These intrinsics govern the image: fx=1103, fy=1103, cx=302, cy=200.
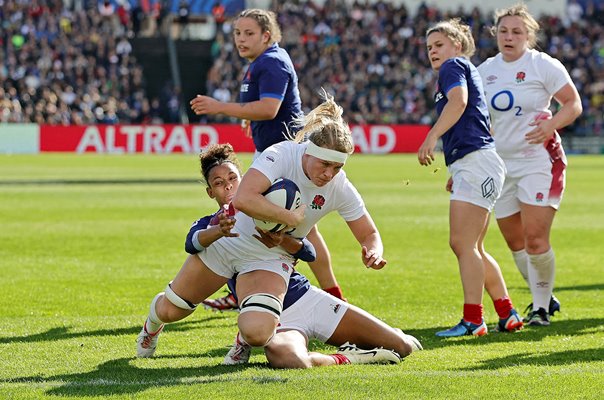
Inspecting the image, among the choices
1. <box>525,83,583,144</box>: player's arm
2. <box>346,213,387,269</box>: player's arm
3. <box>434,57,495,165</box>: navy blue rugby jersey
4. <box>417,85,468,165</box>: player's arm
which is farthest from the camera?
<box>525,83,583,144</box>: player's arm

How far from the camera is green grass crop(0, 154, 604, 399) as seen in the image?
5.70 metres

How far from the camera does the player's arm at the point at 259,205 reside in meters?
6.08

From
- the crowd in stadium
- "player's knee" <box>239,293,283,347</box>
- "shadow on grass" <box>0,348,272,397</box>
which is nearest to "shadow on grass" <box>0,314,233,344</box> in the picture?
"shadow on grass" <box>0,348,272,397</box>

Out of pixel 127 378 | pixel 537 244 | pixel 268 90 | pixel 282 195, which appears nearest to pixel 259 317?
pixel 282 195

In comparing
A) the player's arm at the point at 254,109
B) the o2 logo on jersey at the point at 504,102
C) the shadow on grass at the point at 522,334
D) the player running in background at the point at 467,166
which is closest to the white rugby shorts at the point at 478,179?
the player running in background at the point at 467,166

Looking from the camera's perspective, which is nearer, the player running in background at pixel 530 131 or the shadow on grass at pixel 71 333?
Result: the shadow on grass at pixel 71 333

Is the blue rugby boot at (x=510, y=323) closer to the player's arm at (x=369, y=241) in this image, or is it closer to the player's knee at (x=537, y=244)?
the player's knee at (x=537, y=244)

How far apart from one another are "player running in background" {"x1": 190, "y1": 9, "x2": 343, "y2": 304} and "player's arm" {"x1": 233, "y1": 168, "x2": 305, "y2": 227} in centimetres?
190

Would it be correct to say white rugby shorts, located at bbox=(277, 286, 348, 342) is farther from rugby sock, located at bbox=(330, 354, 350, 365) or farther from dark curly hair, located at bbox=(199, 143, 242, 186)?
dark curly hair, located at bbox=(199, 143, 242, 186)

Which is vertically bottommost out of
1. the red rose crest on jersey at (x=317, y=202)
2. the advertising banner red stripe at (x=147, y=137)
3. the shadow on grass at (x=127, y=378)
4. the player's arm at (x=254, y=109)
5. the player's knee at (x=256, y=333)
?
the advertising banner red stripe at (x=147, y=137)

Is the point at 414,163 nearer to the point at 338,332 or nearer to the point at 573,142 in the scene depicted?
the point at 573,142

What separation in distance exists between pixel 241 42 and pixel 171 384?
11.0 ft

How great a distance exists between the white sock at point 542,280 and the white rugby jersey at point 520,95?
2.57 ft

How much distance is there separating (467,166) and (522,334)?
124 centimetres
